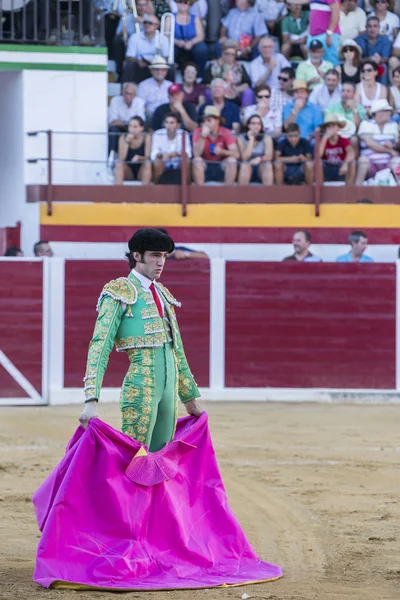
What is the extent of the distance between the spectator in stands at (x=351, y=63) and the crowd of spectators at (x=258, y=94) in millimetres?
13

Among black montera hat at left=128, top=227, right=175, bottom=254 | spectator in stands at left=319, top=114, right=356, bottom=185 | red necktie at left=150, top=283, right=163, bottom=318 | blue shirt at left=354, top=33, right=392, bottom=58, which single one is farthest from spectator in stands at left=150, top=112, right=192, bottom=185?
black montera hat at left=128, top=227, right=175, bottom=254

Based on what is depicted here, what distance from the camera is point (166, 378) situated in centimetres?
430

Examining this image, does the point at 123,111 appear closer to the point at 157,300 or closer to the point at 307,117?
the point at 307,117

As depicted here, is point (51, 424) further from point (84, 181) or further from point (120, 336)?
point (120, 336)

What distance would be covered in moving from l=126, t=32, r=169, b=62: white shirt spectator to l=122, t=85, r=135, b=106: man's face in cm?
45

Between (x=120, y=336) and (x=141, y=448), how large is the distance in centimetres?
38

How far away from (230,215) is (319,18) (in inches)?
82.8

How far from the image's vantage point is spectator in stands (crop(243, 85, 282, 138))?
10914 mm

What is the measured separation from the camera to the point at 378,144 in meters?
10.7

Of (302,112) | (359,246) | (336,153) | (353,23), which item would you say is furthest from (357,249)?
(353,23)

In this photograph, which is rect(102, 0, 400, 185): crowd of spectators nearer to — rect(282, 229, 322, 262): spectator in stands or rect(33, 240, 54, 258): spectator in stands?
rect(282, 229, 322, 262): spectator in stands

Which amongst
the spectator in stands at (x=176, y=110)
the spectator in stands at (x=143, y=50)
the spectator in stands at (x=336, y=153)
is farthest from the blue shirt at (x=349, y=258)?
the spectator in stands at (x=143, y=50)

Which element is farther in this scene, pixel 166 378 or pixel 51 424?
pixel 51 424

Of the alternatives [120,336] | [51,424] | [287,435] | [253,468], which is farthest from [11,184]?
[120,336]
